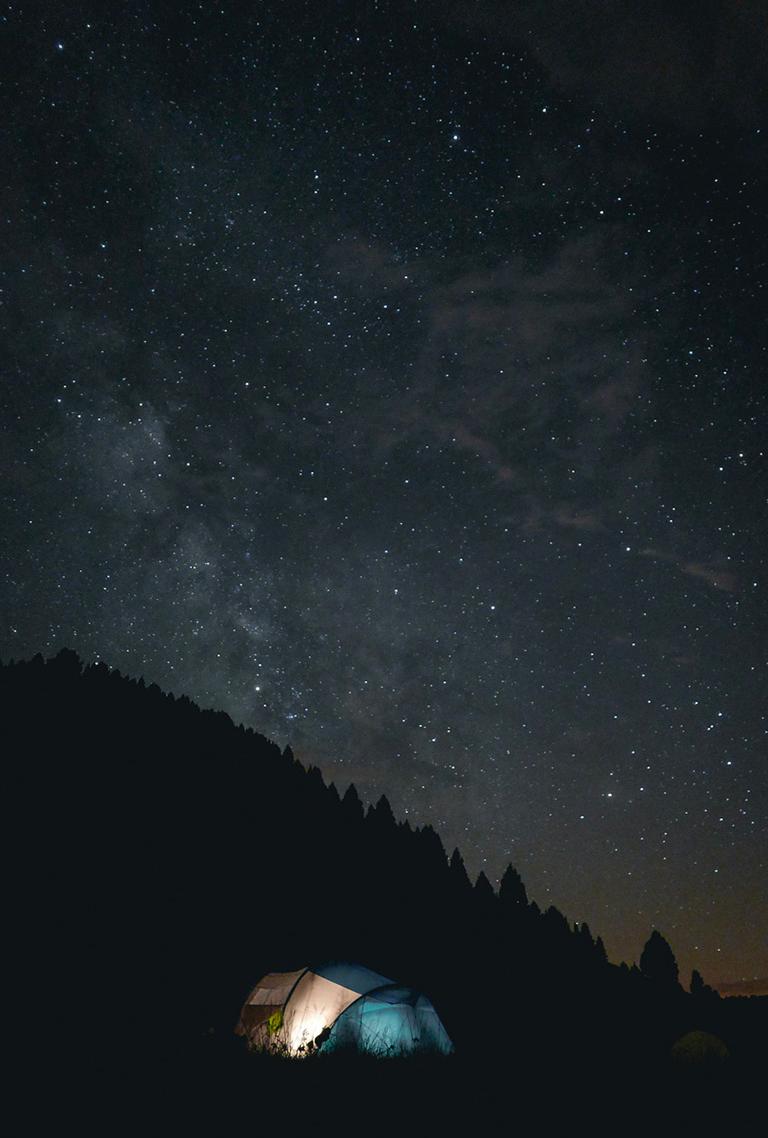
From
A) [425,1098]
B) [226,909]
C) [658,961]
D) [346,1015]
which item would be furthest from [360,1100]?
[658,961]

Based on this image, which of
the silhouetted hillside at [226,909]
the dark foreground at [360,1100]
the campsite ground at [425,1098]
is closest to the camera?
the dark foreground at [360,1100]

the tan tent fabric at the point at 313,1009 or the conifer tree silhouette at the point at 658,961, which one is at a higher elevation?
the tan tent fabric at the point at 313,1009

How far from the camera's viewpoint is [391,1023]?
15.1m

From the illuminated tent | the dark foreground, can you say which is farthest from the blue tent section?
the dark foreground

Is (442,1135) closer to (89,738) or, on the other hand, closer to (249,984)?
(249,984)

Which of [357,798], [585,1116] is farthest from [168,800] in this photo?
[585,1116]

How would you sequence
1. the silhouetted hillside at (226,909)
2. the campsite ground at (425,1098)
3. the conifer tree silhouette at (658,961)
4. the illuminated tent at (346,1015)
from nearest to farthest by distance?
the campsite ground at (425,1098), the illuminated tent at (346,1015), the silhouetted hillside at (226,909), the conifer tree silhouette at (658,961)

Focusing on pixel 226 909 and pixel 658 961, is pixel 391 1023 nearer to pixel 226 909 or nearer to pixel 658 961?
pixel 226 909

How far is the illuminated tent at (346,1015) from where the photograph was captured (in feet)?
48.3

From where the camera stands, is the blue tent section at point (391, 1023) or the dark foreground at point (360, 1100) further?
the blue tent section at point (391, 1023)

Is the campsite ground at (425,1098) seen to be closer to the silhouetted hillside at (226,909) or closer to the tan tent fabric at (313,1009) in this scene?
the silhouetted hillside at (226,909)

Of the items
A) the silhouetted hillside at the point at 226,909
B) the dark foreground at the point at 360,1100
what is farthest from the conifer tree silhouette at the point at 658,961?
the dark foreground at the point at 360,1100

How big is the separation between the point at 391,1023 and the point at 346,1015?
1055mm

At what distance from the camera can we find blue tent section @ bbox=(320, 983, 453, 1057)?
14.5 meters
